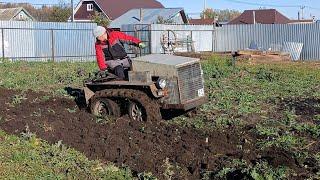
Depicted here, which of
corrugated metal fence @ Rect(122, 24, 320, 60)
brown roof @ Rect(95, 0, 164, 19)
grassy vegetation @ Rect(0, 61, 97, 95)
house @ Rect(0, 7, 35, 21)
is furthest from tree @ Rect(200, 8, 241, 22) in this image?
grassy vegetation @ Rect(0, 61, 97, 95)

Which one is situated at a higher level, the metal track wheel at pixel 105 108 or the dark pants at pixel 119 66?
the dark pants at pixel 119 66

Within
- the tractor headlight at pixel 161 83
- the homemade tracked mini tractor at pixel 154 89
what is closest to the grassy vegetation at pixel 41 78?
the homemade tracked mini tractor at pixel 154 89

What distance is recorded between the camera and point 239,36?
35.4 meters

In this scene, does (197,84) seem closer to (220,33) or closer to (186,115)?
(186,115)

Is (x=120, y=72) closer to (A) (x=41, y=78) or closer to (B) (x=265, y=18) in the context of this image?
(A) (x=41, y=78)

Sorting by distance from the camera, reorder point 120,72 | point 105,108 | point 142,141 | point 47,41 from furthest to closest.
→ point 47,41, point 105,108, point 120,72, point 142,141

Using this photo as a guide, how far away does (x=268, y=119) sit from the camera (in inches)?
375

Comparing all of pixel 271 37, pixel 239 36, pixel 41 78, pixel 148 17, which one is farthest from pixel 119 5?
pixel 41 78

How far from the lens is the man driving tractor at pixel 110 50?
10164 millimetres

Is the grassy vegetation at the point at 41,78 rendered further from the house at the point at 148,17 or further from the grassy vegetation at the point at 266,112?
the house at the point at 148,17

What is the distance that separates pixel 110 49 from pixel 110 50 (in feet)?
0.07

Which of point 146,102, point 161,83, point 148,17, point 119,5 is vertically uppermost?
point 119,5

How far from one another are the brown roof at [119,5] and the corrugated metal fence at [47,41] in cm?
2478

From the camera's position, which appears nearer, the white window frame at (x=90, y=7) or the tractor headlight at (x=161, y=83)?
the tractor headlight at (x=161, y=83)
